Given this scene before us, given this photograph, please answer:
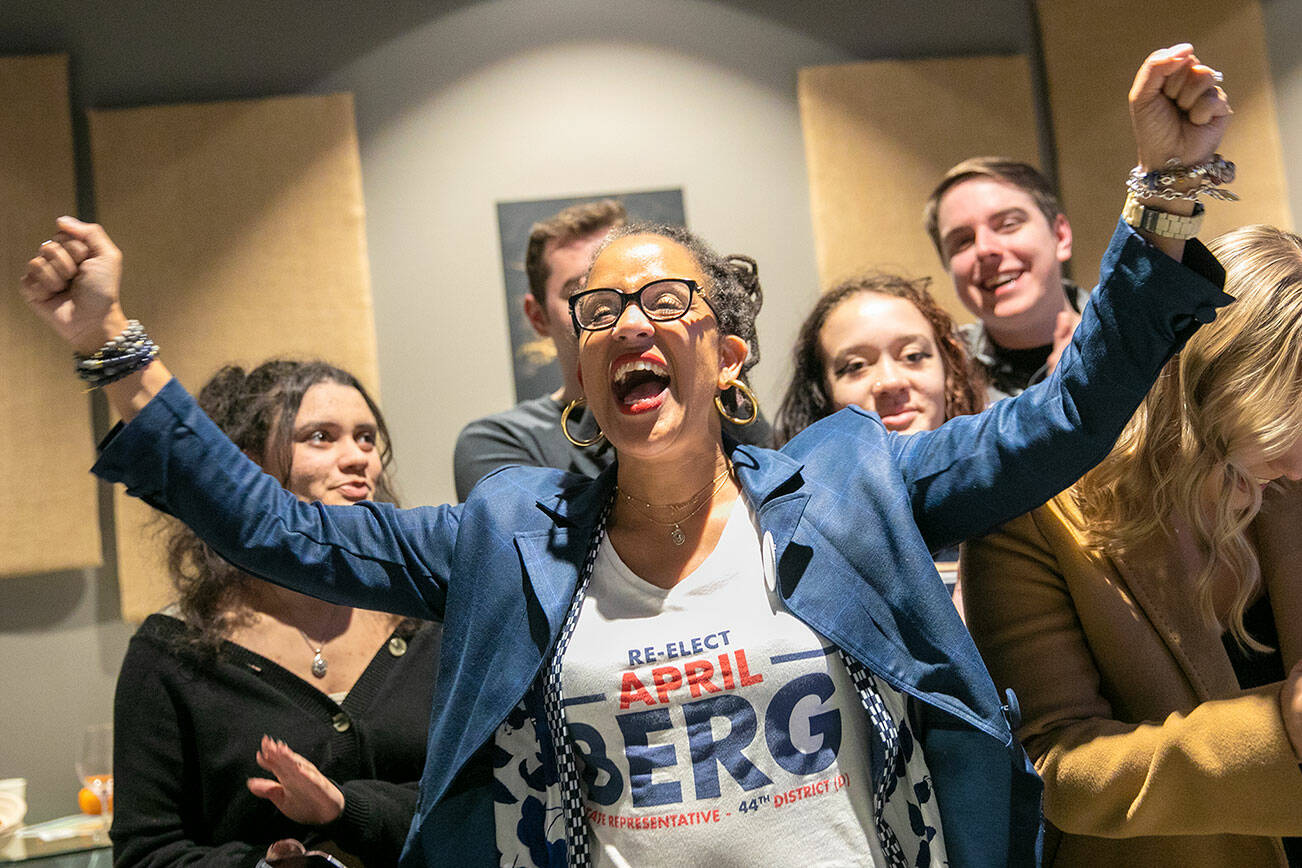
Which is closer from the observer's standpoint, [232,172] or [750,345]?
A: [750,345]

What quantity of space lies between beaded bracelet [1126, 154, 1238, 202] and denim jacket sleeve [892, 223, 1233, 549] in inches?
2.0

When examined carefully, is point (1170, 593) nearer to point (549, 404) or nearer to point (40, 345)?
point (549, 404)

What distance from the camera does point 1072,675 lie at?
1556 mm

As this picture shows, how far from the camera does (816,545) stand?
148 centimetres

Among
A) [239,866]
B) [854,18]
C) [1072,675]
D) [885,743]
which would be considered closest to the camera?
[885,743]

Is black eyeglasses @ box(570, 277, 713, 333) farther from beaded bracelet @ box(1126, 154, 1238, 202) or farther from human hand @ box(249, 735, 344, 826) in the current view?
human hand @ box(249, 735, 344, 826)

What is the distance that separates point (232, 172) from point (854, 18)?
2060mm

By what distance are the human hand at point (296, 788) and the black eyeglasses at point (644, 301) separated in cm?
79

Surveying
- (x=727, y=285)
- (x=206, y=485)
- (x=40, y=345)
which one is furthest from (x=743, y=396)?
(x=40, y=345)

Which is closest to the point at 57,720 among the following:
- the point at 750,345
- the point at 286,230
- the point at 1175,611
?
the point at 286,230

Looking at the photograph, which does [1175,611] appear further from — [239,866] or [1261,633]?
[239,866]

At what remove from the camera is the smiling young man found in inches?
109

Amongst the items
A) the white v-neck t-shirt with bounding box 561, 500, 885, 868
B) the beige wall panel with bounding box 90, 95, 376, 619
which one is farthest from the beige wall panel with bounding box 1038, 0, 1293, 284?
the white v-neck t-shirt with bounding box 561, 500, 885, 868

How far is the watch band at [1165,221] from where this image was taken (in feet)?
4.18
